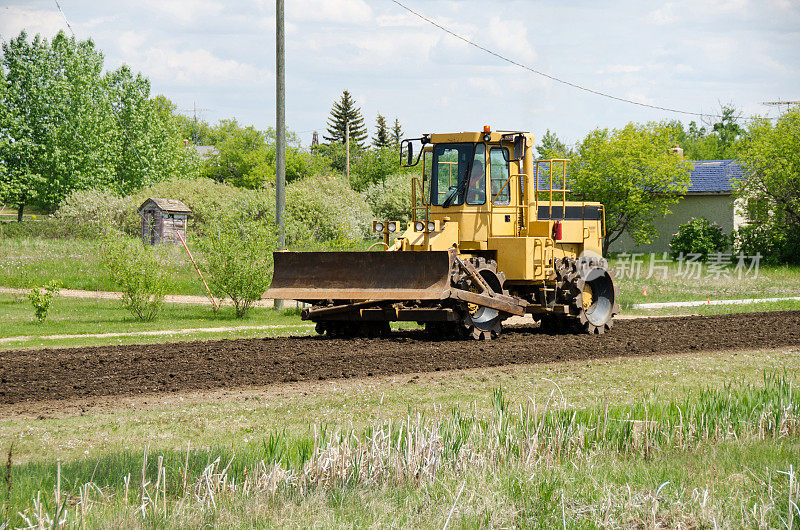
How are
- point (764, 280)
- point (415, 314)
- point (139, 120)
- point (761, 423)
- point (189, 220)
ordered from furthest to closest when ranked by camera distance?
point (139, 120), point (189, 220), point (764, 280), point (415, 314), point (761, 423)

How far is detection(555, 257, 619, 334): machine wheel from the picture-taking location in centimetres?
1644

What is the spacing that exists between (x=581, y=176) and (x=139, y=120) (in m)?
36.3

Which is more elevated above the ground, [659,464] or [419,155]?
[419,155]

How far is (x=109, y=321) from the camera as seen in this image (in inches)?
789

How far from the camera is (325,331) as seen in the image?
53.7 ft

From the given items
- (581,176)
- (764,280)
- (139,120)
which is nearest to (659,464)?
(764,280)

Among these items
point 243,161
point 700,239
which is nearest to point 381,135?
point 243,161

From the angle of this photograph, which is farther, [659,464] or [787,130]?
[787,130]

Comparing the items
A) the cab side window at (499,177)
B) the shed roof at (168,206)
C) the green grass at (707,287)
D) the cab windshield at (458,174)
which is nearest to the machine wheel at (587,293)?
the cab side window at (499,177)

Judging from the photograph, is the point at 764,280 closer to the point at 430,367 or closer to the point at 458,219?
the point at 458,219

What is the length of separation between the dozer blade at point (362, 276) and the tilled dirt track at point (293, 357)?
0.81 m

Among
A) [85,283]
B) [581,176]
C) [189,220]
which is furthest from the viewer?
[189,220]

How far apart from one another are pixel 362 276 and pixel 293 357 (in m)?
2.58

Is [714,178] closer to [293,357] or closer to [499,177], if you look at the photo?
[499,177]
